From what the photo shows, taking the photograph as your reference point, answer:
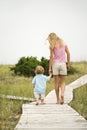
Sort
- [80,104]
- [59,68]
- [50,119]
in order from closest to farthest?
[50,119] < [59,68] < [80,104]

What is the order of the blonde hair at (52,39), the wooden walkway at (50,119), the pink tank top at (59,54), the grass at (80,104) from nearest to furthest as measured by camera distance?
the wooden walkway at (50,119) < the grass at (80,104) < the blonde hair at (52,39) < the pink tank top at (59,54)

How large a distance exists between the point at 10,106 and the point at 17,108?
21 cm

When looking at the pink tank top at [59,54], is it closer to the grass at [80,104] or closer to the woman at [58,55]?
the woman at [58,55]

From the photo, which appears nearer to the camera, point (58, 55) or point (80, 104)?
point (58, 55)

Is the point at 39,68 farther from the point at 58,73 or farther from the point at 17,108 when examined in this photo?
the point at 17,108

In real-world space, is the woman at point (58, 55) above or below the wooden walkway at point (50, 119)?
above

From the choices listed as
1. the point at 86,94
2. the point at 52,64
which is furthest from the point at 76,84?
the point at 52,64

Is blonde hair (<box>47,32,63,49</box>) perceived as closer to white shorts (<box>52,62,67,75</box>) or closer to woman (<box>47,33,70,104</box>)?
woman (<box>47,33,70,104</box>)

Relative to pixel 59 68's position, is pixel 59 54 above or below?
above

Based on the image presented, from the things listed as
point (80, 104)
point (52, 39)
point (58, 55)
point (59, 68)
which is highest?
point (52, 39)

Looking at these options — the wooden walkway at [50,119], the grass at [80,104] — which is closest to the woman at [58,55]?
the grass at [80,104]

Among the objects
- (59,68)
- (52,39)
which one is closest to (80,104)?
(59,68)

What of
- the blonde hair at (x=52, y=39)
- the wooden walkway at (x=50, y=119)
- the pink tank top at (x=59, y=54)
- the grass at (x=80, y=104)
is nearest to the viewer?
the wooden walkway at (x=50, y=119)

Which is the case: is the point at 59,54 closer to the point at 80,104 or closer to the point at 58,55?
the point at 58,55
